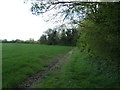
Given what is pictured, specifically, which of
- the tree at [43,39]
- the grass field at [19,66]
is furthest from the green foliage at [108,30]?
the tree at [43,39]

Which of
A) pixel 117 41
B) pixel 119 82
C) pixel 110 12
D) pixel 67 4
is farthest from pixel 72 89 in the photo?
pixel 67 4

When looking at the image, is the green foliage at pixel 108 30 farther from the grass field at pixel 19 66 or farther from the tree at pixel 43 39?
the tree at pixel 43 39

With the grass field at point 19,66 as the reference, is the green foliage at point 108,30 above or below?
above

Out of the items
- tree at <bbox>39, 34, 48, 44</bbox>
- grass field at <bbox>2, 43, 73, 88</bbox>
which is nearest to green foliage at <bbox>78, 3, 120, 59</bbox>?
grass field at <bbox>2, 43, 73, 88</bbox>

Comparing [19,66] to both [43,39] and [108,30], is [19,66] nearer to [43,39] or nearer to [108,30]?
[108,30]

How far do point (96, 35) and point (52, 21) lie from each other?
2.82m

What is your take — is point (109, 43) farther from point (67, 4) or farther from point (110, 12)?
point (67, 4)

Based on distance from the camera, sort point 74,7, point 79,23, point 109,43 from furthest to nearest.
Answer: point 79,23, point 74,7, point 109,43

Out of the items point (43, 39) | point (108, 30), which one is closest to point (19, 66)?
point (108, 30)

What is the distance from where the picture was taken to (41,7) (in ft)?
24.6

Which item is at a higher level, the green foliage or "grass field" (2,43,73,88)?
the green foliage

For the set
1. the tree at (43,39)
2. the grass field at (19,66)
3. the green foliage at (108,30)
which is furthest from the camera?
the tree at (43,39)

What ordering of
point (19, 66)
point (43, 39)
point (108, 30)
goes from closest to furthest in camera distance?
1. point (108, 30)
2. point (19, 66)
3. point (43, 39)

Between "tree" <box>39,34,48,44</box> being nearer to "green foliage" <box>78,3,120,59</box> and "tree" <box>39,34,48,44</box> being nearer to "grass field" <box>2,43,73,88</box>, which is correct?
"grass field" <box>2,43,73,88</box>
